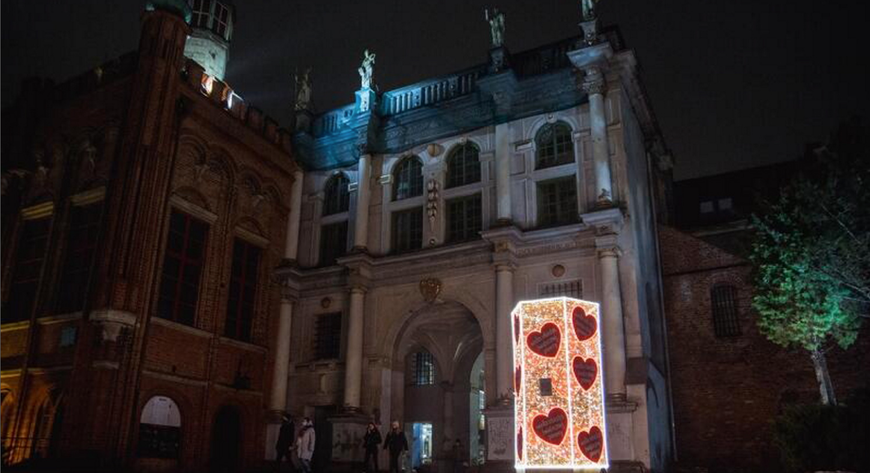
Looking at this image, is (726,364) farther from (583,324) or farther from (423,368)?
(583,324)

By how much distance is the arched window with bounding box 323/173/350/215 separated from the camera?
89.8 feet

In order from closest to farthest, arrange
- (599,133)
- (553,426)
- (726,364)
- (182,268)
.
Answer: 1. (553,426)
2. (599,133)
3. (182,268)
4. (726,364)

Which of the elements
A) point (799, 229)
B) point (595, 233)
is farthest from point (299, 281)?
point (799, 229)

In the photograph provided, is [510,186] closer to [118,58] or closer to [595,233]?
[595,233]

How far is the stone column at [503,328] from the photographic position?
20719 mm

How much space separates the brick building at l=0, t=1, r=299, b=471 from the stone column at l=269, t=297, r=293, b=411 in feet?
0.62

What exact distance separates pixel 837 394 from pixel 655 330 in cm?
601

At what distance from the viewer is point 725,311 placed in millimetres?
24594

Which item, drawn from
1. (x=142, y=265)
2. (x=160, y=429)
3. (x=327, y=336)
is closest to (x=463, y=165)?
(x=327, y=336)

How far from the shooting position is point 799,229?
712 inches

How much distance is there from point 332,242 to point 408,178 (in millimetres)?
4043

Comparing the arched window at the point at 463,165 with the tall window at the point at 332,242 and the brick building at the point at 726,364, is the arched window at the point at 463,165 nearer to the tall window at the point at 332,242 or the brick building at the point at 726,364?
the tall window at the point at 332,242

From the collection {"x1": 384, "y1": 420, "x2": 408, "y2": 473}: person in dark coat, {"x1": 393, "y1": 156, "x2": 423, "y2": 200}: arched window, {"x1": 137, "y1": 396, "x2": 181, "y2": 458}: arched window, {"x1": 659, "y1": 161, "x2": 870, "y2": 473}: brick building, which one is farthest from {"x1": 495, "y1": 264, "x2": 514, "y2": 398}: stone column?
{"x1": 137, "y1": 396, "x2": 181, "y2": 458}: arched window

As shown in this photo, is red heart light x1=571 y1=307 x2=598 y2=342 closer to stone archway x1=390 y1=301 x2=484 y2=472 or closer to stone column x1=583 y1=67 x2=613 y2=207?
stone column x1=583 y1=67 x2=613 y2=207
